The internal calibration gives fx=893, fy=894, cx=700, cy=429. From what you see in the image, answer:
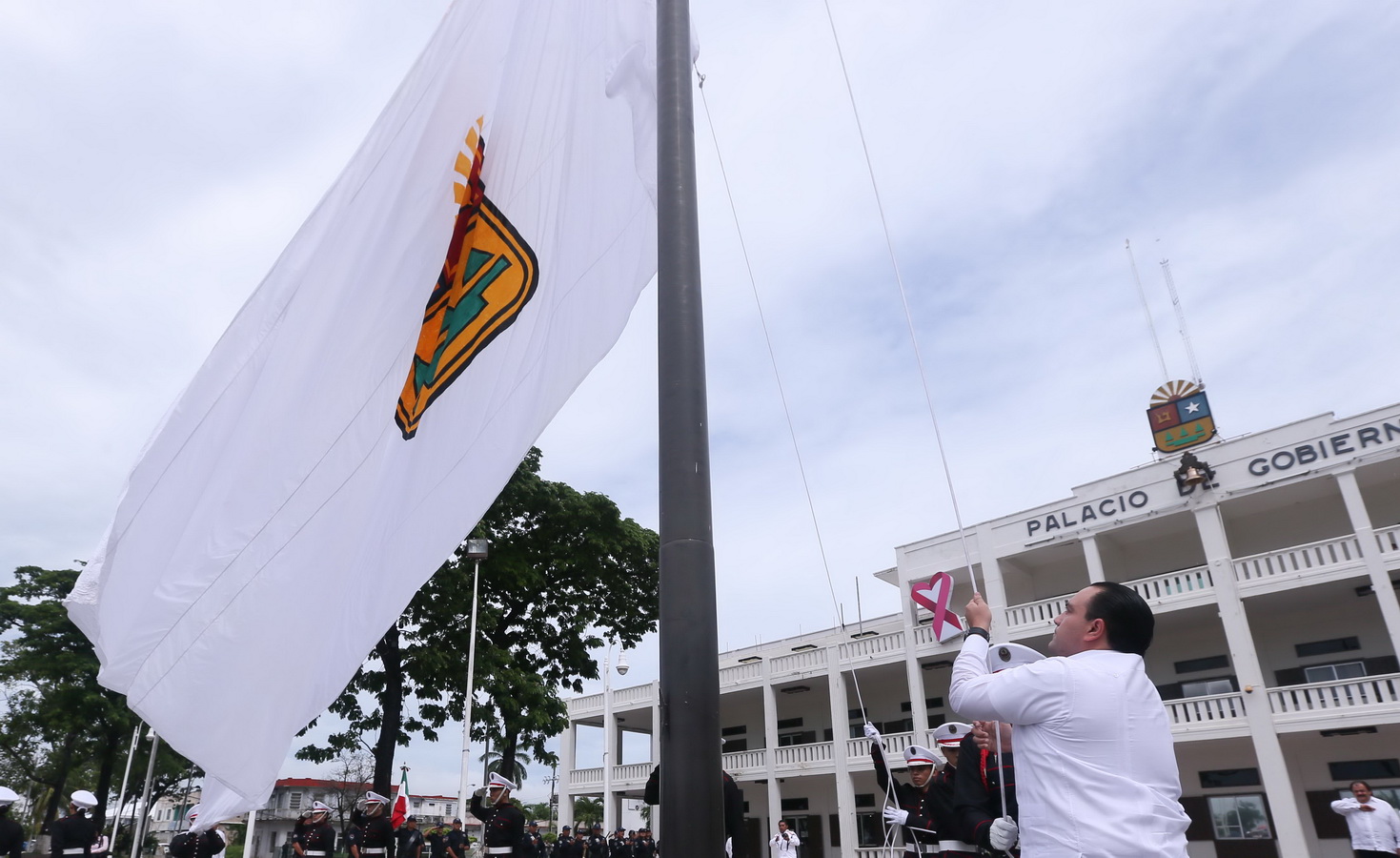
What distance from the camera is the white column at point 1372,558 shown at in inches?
803

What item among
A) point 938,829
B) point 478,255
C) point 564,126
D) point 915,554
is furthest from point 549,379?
point 915,554

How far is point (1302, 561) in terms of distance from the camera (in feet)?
73.3

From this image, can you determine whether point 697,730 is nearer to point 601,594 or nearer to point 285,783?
point 601,594

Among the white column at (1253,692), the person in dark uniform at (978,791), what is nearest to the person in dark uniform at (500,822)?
the person in dark uniform at (978,791)

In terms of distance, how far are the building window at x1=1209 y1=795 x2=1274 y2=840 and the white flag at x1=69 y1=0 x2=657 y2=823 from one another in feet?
84.2

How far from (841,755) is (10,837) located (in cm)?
2376

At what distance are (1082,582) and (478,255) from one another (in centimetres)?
2860

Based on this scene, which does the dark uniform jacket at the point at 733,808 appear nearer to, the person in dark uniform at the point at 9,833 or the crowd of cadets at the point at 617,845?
the person in dark uniform at the point at 9,833

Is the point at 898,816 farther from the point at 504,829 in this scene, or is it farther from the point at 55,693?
the point at 55,693

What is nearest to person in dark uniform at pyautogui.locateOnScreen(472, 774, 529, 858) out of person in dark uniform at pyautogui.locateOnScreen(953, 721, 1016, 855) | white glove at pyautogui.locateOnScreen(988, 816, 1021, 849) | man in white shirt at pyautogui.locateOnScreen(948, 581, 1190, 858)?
person in dark uniform at pyautogui.locateOnScreen(953, 721, 1016, 855)

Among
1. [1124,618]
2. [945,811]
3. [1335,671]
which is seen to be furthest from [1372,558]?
[1124,618]

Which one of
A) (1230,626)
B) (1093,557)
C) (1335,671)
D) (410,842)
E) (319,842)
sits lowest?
(410,842)

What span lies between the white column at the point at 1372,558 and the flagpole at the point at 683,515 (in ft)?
77.3

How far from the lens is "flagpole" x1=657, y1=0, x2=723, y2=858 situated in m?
2.59
